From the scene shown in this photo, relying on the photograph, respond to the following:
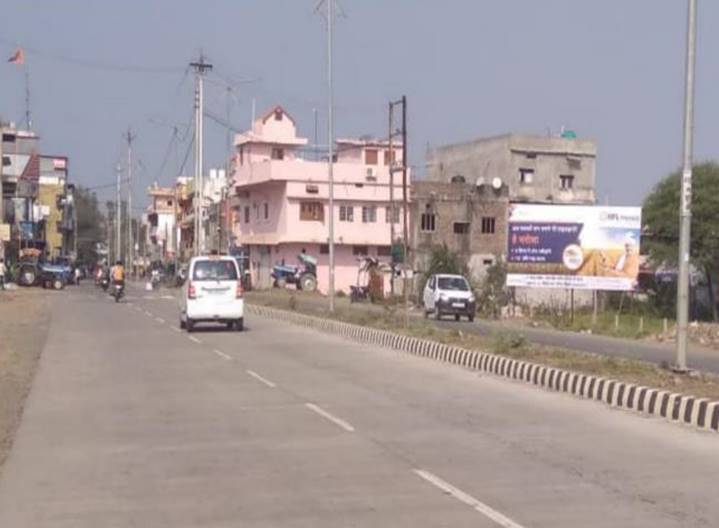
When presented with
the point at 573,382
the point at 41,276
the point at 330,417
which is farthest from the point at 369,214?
the point at 330,417

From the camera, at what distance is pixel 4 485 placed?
907 cm

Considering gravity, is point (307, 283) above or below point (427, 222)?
below

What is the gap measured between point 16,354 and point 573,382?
11.4 meters

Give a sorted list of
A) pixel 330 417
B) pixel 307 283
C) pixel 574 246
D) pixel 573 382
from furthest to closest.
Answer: pixel 307 283
pixel 574 246
pixel 573 382
pixel 330 417

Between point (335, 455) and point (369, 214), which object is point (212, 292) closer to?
point (335, 455)

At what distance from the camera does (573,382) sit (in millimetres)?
17281

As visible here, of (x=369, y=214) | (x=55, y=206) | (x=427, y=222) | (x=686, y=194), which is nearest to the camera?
(x=686, y=194)

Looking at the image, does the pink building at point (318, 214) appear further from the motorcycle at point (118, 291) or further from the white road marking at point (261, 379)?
the white road marking at point (261, 379)

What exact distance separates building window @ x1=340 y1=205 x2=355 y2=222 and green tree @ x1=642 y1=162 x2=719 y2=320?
76.7ft

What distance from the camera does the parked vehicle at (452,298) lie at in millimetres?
43906

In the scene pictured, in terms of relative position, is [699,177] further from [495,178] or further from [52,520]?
[52,520]

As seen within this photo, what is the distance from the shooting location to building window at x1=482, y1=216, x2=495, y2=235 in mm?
69812

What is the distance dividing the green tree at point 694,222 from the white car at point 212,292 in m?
27.8

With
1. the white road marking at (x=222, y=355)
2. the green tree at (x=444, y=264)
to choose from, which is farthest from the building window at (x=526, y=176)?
the white road marking at (x=222, y=355)
